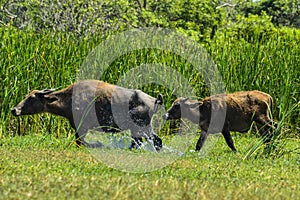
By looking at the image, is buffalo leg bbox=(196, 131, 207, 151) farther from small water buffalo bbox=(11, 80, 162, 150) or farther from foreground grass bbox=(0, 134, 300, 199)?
small water buffalo bbox=(11, 80, 162, 150)

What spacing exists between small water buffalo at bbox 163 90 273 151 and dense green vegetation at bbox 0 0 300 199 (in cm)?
38

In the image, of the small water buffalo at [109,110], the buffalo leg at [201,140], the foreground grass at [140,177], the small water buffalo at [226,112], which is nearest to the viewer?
the foreground grass at [140,177]

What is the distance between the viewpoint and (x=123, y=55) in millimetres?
12797

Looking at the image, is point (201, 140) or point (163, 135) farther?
point (163, 135)

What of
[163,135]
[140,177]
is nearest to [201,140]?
[163,135]

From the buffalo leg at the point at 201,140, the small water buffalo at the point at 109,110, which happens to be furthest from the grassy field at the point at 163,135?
the small water buffalo at the point at 109,110

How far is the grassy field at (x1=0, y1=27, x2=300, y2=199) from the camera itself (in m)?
6.02

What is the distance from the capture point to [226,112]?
1018cm

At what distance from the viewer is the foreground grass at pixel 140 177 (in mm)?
5750

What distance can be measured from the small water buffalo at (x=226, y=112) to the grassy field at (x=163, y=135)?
1.22 feet

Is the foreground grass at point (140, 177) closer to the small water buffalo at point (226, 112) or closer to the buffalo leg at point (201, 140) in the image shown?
the buffalo leg at point (201, 140)

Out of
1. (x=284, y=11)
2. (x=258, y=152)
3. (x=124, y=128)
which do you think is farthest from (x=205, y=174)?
(x=284, y=11)

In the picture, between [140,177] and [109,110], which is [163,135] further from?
[140,177]

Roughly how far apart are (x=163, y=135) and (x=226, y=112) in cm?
223
